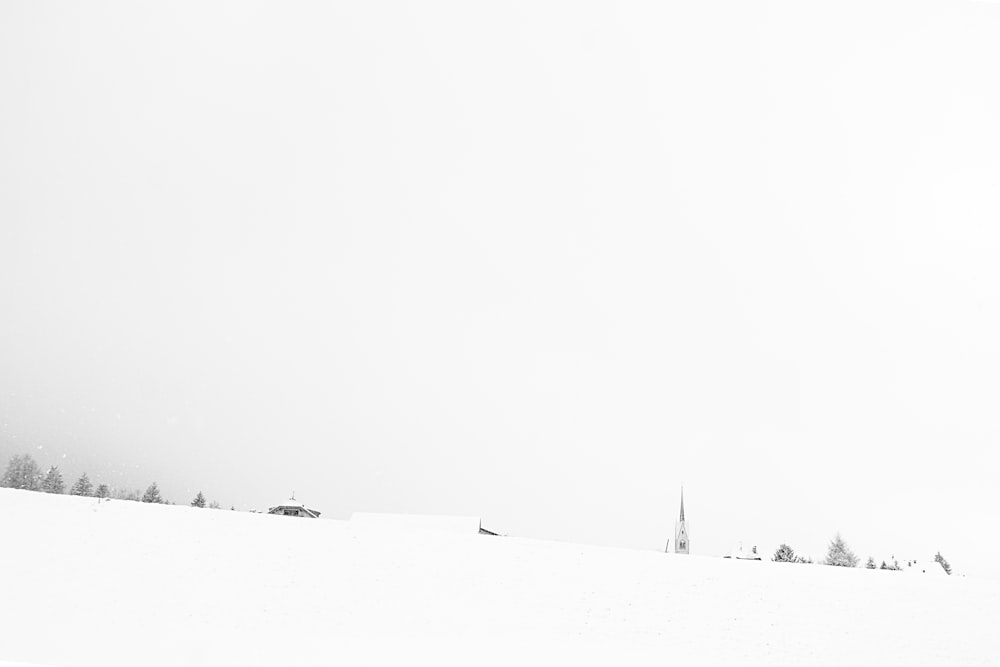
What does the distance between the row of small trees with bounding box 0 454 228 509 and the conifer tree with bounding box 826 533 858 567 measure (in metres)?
59.0

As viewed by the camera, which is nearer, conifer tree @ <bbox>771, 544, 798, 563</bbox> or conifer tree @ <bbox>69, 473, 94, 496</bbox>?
conifer tree @ <bbox>771, 544, 798, 563</bbox>

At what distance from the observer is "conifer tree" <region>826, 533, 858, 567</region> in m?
66.4

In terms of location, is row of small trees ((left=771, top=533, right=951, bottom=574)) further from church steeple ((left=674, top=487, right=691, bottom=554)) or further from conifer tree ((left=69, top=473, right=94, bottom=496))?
conifer tree ((left=69, top=473, right=94, bottom=496))

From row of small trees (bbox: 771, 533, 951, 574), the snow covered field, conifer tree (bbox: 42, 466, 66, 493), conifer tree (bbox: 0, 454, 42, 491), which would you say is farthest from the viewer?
conifer tree (bbox: 0, 454, 42, 491)

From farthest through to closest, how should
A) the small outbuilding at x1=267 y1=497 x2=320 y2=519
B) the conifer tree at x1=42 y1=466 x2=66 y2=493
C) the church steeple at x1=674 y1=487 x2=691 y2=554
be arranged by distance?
the church steeple at x1=674 y1=487 x2=691 y2=554 → the conifer tree at x1=42 y1=466 x2=66 y2=493 → the small outbuilding at x1=267 y1=497 x2=320 y2=519

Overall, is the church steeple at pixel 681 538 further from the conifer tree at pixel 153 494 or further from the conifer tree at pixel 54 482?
the conifer tree at pixel 54 482

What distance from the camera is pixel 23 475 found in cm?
8288

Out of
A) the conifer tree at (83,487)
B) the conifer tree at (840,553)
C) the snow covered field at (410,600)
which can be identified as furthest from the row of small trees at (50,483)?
the conifer tree at (840,553)

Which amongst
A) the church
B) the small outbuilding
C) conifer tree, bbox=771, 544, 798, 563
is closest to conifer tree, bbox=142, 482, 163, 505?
the small outbuilding

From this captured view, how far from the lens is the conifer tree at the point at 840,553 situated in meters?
66.4

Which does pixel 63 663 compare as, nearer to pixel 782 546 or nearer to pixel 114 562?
pixel 114 562

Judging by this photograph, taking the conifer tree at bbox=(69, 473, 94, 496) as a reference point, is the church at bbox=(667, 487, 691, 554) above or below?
above

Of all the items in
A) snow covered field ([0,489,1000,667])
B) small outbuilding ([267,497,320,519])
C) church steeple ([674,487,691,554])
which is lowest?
snow covered field ([0,489,1000,667])


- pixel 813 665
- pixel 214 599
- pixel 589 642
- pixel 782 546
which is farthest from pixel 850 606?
pixel 782 546
